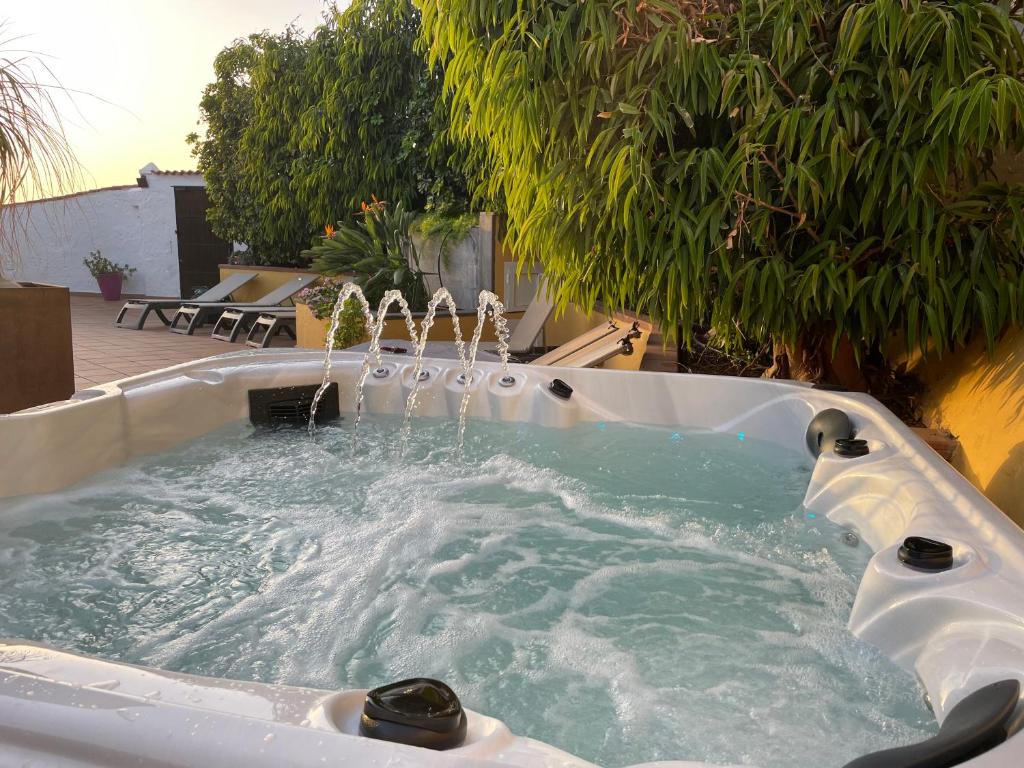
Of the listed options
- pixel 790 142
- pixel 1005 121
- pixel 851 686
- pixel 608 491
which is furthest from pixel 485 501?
pixel 1005 121

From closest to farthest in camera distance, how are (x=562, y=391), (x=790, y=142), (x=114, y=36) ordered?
(x=790, y=142) → (x=562, y=391) → (x=114, y=36)

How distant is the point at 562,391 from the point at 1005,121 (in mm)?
1684

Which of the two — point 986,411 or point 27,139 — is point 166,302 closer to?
point 27,139

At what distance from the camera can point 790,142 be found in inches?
105

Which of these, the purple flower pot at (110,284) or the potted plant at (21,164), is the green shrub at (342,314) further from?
the purple flower pot at (110,284)

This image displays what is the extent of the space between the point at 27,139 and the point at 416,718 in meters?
2.50

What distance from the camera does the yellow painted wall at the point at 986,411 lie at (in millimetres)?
2428

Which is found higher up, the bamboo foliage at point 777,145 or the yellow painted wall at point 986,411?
the bamboo foliage at point 777,145

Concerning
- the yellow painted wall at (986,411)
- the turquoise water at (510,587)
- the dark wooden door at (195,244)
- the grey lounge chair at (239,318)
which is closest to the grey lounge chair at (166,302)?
the grey lounge chair at (239,318)

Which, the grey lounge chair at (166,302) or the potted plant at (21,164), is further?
the grey lounge chair at (166,302)

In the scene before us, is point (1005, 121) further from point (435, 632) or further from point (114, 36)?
point (114, 36)

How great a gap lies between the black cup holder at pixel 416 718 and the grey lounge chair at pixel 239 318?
6.41 m

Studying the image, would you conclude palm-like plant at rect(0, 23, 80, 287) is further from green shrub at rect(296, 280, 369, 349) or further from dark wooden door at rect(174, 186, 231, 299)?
dark wooden door at rect(174, 186, 231, 299)

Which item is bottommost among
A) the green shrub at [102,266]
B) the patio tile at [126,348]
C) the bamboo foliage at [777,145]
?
the patio tile at [126,348]
